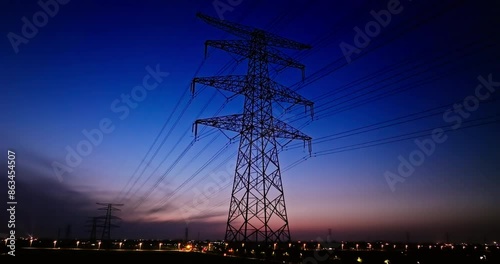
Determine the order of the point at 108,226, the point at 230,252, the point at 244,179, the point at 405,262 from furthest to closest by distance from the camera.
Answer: the point at 108,226 < the point at 230,252 < the point at 244,179 < the point at 405,262

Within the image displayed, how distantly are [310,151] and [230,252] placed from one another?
19885mm

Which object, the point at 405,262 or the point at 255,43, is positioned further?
the point at 255,43

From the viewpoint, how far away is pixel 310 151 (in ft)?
114

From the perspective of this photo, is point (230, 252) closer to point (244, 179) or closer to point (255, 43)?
point (244, 179)

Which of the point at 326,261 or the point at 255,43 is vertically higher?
the point at 255,43

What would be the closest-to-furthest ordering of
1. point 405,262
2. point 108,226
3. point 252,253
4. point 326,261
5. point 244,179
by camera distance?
point 326,261, point 405,262, point 244,179, point 252,253, point 108,226

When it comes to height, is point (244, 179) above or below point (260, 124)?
below

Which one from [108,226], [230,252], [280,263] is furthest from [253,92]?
[108,226]

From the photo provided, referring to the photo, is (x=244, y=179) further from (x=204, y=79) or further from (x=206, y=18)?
(x=206, y=18)

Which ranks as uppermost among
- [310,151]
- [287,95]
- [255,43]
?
[255,43]

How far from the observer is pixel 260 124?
1357 inches

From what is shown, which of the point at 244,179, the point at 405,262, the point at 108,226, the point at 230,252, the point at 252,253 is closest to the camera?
the point at 405,262

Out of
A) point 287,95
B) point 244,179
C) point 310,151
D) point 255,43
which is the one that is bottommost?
point 244,179

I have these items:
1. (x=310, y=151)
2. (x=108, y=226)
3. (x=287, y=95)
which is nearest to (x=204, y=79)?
(x=287, y=95)
